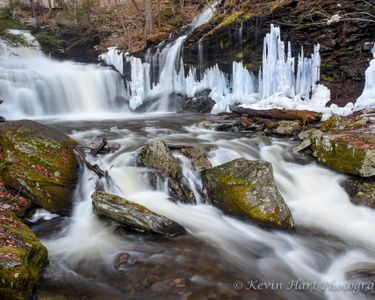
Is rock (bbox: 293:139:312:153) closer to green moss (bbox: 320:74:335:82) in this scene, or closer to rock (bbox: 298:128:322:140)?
rock (bbox: 298:128:322:140)

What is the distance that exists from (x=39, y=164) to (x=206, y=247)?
366 cm

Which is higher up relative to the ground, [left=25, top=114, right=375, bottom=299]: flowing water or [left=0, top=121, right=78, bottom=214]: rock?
[left=0, top=121, right=78, bottom=214]: rock

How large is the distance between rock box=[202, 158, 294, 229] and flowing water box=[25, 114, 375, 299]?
0.65ft

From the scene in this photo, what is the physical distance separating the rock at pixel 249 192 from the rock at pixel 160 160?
2.32 ft

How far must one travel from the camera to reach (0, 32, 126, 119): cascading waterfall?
1542 cm

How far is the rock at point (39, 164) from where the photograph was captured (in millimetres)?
6012

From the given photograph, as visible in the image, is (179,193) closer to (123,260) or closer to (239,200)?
(239,200)

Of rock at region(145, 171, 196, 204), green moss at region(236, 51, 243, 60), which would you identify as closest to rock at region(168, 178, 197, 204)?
rock at region(145, 171, 196, 204)

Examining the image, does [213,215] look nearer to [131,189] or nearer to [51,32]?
[131,189]

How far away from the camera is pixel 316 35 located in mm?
12820

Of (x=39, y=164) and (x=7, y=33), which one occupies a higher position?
(x=7, y=33)

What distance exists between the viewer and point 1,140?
6.89m

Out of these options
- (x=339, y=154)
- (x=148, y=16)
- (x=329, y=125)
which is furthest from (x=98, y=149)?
(x=148, y=16)

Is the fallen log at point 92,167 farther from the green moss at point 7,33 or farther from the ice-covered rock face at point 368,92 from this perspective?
the ice-covered rock face at point 368,92
